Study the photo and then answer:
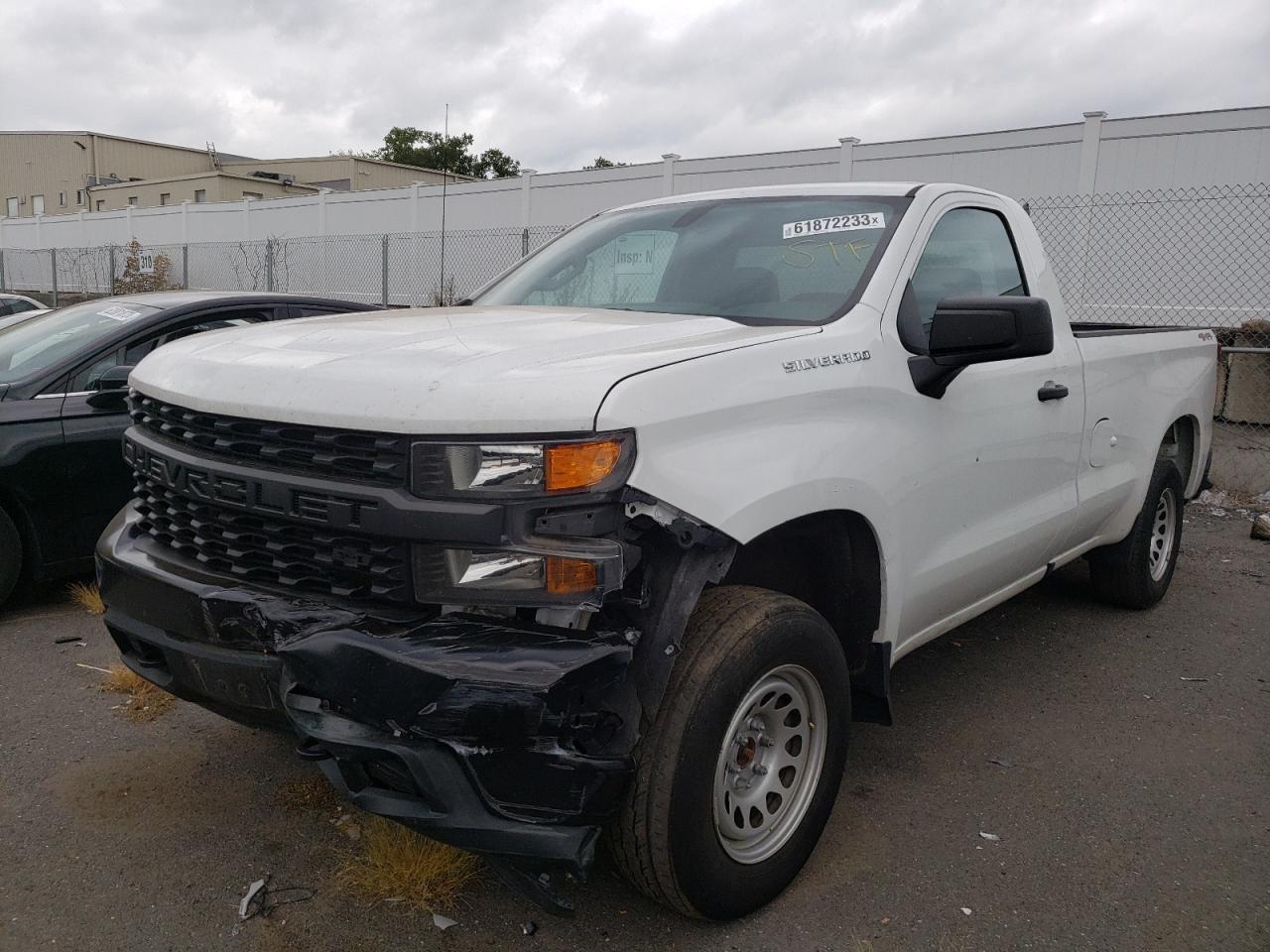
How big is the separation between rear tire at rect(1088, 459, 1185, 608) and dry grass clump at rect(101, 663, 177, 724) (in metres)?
4.27

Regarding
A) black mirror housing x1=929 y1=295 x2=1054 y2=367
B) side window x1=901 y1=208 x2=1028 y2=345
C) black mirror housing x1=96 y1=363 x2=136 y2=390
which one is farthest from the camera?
black mirror housing x1=96 y1=363 x2=136 y2=390

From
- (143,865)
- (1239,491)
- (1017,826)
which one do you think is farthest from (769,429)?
(1239,491)

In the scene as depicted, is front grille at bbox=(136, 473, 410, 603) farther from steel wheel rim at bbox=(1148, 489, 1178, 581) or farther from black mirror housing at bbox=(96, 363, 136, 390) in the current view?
steel wheel rim at bbox=(1148, 489, 1178, 581)

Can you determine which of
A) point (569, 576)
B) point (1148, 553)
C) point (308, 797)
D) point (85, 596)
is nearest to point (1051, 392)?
point (1148, 553)

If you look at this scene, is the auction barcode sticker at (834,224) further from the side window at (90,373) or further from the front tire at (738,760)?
the side window at (90,373)

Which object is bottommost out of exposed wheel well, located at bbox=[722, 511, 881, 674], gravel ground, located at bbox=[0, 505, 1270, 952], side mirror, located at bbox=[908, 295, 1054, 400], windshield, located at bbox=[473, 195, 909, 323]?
gravel ground, located at bbox=[0, 505, 1270, 952]

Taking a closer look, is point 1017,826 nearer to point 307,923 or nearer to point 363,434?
point 307,923

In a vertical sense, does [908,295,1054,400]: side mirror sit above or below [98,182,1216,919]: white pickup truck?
above

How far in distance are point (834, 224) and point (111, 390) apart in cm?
324

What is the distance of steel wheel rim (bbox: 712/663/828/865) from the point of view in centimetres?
259

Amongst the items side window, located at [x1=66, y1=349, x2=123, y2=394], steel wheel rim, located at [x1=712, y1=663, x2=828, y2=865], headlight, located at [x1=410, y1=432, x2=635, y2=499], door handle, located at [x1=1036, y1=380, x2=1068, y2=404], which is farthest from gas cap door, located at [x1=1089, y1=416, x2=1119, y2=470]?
side window, located at [x1=66, y1=349, x2=123, y2=394]

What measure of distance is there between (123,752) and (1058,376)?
Result: 3.59 meters

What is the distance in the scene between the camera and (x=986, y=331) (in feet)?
9.55

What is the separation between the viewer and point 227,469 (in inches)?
98.0
